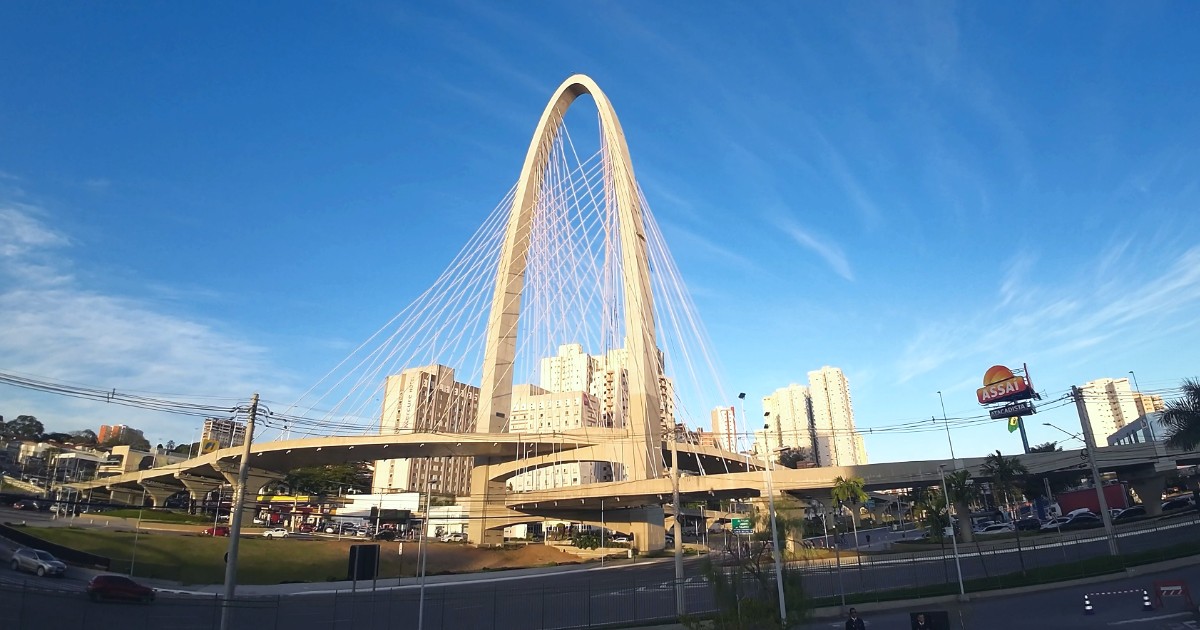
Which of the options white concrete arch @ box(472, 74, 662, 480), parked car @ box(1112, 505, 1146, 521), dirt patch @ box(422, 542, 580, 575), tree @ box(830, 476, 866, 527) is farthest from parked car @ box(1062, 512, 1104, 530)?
Result: dirt patch @ box(422, 542, 580, 575)

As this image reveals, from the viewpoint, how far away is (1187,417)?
4397 cm

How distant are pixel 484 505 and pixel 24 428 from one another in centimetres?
13646

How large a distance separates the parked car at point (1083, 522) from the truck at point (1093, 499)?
9.69 feet

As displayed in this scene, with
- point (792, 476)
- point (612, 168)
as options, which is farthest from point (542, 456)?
point (612, 168)

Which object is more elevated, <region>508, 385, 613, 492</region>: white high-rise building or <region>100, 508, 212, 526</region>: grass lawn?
<region>508, 385, 613, 492</region>: white high-rise building

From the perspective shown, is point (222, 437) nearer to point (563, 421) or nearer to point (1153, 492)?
point (563, 421)

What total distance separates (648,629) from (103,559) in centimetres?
3868

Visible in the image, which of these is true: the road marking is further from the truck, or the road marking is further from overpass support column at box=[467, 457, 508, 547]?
overpass support column at box=[467, 457, 508, 547]

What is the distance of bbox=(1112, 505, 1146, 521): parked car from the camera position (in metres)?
63.7

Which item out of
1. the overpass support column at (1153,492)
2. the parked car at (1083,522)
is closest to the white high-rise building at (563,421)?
the parked car at (1083,522)

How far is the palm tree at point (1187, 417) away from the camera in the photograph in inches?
1714

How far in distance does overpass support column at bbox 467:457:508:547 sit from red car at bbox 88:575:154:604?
44362 mm

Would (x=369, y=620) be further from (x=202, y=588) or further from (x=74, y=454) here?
(x=74, y=454)

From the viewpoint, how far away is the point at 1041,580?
105ft
